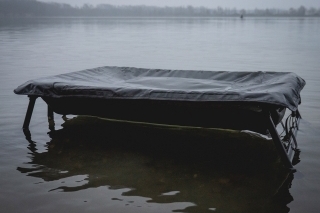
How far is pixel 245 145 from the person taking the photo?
4.51 meters

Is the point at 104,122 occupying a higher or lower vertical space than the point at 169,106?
lower

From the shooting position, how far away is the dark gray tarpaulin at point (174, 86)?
3744 millimetres

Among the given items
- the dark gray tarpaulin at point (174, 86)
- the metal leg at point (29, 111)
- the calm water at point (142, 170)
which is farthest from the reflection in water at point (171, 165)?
the dark gray tarpaulin at point (174, 86)

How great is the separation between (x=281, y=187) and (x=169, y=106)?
150 centimetres

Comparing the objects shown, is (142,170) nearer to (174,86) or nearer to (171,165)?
(171,165)

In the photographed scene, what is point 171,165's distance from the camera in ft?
13.0

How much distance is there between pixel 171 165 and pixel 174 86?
1.26 metres

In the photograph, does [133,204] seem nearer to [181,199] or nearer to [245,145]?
[181,199]

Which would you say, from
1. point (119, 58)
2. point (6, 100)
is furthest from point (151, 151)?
point (119, 58)

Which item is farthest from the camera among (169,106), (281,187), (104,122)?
(104,122)

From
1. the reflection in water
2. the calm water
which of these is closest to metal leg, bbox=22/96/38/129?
the calm water

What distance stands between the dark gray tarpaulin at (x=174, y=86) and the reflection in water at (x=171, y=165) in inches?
25.7

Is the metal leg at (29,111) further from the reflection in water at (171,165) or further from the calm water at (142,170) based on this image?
the reflection in water at (171,165)

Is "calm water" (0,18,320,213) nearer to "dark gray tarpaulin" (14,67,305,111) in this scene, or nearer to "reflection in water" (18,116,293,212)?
"reflection in water" (18,116,293,212)
